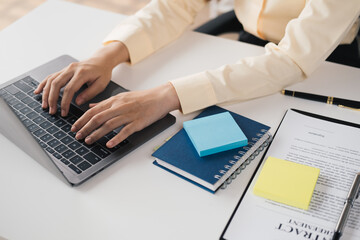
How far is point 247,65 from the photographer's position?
109cm

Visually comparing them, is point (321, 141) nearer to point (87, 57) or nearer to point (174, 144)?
point (174, 144)

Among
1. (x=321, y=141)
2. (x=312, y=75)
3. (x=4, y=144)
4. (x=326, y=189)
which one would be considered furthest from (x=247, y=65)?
(x=4, y=144)

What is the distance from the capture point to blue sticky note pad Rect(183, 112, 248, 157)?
2.81 feet

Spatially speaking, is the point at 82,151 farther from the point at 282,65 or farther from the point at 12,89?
the point at 282,65

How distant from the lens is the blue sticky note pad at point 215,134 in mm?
855

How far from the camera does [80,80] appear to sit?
105cm

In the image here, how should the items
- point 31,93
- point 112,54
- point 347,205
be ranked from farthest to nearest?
point 112,54
point 31,93
point 347,205

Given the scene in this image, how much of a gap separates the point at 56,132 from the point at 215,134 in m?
0.36

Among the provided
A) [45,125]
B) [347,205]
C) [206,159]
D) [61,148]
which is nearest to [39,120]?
[45,125]

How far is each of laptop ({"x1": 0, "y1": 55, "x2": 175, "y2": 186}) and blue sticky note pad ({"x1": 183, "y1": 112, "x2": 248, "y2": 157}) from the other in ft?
0.29

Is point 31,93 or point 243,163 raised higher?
point 31,93

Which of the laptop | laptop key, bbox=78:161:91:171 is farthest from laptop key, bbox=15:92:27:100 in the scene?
laptop key, bbox=78:161:91:171

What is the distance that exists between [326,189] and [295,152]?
0.11m

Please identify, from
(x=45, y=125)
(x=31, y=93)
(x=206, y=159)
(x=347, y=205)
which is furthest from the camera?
(x=31, y=93)
